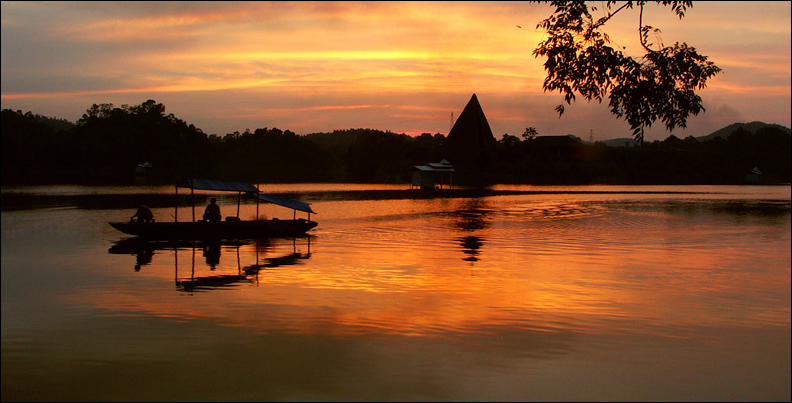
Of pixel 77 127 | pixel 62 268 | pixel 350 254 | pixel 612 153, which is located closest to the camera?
pixel 62 268

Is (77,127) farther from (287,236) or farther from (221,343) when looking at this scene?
(221,343)

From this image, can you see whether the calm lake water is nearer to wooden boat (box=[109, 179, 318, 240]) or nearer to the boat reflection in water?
the boat reflection in water

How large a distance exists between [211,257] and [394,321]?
11.0m

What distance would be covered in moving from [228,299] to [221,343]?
11.8 ft

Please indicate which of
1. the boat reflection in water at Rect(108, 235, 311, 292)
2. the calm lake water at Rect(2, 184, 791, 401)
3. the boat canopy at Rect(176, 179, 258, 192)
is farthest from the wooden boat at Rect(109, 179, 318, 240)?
the calm lake water at Rect(2, 184, 791, 401)

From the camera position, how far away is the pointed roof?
98625mm

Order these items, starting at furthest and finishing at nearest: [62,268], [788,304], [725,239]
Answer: [725,239]
[62,268]
[788,304]

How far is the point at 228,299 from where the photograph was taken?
14.0 metres

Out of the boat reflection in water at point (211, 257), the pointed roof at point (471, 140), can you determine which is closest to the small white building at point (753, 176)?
the pointed roof at point (471, 140)

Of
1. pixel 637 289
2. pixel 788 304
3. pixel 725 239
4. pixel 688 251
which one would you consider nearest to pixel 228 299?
pixel 637 289

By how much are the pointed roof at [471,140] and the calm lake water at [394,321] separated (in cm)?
7422

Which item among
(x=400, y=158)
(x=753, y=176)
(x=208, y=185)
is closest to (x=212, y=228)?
(x=208, y=185)

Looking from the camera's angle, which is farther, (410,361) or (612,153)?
(612,153)

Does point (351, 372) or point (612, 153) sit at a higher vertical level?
point (612, 153)
